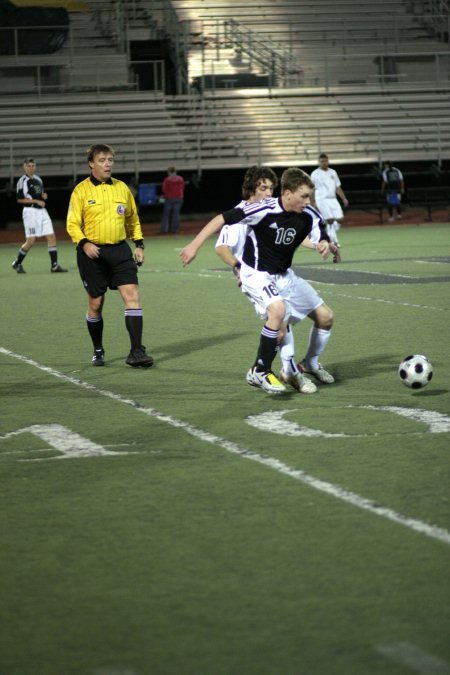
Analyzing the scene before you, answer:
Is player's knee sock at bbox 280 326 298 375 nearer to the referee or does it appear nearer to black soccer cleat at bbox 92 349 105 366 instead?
the referee

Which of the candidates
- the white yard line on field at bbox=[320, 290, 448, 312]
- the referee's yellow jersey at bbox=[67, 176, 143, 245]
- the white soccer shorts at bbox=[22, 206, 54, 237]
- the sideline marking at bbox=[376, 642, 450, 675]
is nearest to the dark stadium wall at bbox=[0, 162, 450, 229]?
the white soccer shorts at bbox=[22, 206, 54, 237]

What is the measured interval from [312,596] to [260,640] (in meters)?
0.48

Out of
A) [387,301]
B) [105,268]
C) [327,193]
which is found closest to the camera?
[105,268]

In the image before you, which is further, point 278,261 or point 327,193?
point 327,193

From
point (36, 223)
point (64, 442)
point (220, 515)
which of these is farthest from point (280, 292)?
point (36, 223)

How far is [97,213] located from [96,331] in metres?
1.06

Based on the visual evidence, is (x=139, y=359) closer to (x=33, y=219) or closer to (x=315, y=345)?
(x=315, y=345)

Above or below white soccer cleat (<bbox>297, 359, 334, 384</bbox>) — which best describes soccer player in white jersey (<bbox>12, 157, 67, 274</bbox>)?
above

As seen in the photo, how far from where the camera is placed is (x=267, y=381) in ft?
30.4

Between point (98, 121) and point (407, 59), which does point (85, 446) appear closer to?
point (98, 121)

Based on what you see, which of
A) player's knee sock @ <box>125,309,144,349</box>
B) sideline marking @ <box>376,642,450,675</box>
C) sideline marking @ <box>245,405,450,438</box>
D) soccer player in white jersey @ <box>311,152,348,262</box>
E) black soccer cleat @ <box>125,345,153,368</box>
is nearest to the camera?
sideline marking @ <box>376,642,450,675</box>

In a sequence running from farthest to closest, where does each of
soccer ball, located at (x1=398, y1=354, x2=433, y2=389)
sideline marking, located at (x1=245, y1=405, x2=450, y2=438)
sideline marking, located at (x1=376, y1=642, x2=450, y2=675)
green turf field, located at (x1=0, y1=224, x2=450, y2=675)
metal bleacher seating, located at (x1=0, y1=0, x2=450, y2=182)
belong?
metal bleacher seating, located at (x1=0, y1=0, x2=450, y2=182) → soccer ball, located at (x1=398, y1=354, x2=433, y2=389) → sideline marking, located at (x1=245, y1=405, x2=450, y2=438) → green turf field, located at (x1=0, y1=224, x2=450, y2=675) → sideline marking, located at (x1=376, y1=642, x2=450, y2=675)

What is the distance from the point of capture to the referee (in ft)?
36.0

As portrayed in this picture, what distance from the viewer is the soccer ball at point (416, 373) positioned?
903 centimetres
